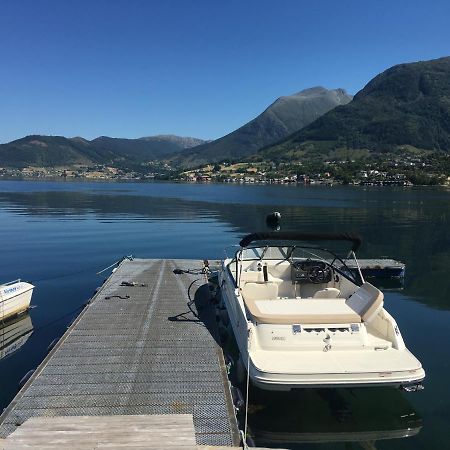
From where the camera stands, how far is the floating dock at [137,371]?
8.95 metres

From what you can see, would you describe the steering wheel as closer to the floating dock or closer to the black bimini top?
the black bimini top

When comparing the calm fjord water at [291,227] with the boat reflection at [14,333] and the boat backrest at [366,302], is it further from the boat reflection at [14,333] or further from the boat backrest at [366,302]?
the boat backrest at [366,302]

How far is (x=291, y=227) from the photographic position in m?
51.8

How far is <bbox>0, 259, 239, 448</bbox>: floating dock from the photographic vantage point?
8953 mm

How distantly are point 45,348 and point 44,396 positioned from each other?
6.58 meters

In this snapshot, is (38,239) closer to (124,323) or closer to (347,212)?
(124,323)

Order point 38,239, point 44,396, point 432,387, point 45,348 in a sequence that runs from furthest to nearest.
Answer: point 38,239 → point 45,348 → point 432,387 → point 44,396

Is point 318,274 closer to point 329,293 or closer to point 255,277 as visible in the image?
point 329,293

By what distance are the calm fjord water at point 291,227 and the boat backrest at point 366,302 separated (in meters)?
2.24

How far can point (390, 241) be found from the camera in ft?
140

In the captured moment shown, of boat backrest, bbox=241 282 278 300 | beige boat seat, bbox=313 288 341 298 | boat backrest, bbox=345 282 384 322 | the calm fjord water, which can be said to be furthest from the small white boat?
boat backrest, bbox=345 282 384 322

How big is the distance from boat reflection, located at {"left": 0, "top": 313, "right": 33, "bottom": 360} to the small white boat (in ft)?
0.94

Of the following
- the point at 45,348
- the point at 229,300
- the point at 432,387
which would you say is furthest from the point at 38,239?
the point at 432,387

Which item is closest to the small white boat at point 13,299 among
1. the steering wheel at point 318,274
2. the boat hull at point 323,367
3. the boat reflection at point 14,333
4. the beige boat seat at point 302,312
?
the boat reflection at point 14,333
